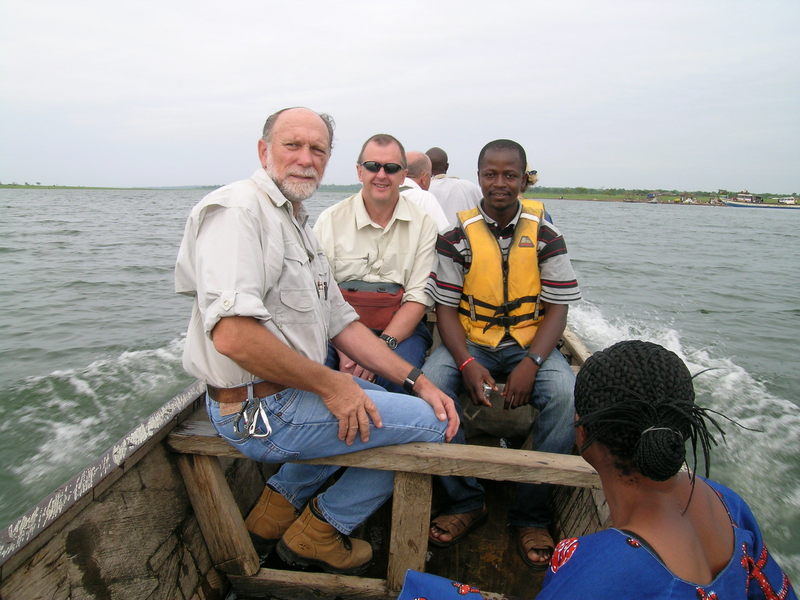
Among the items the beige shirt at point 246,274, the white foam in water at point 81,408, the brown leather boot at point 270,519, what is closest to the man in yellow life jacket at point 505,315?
the brown leather boot at point 270,519

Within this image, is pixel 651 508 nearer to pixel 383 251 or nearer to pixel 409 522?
pixel 409 522

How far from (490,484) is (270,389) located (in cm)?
197

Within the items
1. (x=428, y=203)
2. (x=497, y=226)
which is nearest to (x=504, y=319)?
(x=497, y=226)

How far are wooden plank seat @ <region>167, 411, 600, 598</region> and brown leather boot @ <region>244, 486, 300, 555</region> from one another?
0.40ft

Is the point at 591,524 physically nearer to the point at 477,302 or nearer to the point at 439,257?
the point at 477,302

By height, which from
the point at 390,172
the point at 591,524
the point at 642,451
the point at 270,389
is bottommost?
the point at 591,524

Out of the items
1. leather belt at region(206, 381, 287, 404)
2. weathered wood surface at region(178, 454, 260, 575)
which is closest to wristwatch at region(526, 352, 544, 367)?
leather belt at region(206, 381, 287, 404)

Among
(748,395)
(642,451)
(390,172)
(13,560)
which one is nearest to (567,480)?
(642,451)

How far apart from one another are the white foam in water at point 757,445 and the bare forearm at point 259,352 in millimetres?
3110

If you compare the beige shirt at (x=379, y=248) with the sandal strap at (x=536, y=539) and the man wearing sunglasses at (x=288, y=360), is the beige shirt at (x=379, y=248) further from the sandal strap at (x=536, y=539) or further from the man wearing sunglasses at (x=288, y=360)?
the sandal strap at (x=536, y=539)

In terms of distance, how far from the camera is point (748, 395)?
6.53 m

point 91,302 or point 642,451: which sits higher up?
point 642,451

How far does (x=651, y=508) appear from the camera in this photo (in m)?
1.21

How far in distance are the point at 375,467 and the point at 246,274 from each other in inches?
37.4
